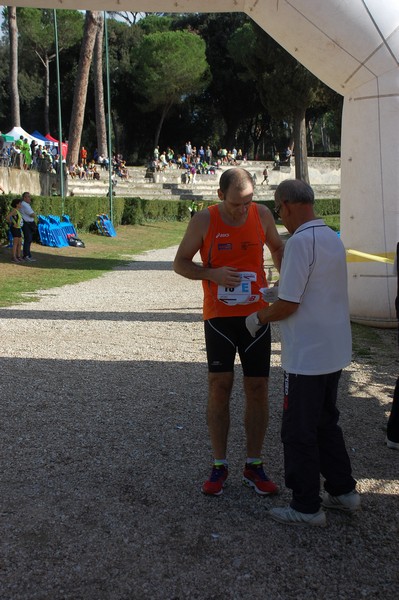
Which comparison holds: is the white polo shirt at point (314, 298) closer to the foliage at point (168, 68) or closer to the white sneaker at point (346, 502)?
the white sneaker at point (346, 502)

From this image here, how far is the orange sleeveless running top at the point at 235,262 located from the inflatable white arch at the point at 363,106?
562 cm

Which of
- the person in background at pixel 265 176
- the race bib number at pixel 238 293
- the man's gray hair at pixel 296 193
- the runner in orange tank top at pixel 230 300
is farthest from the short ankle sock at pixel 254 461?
the person in background at pixel 265 176

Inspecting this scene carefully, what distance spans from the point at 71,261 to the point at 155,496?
1647 cm

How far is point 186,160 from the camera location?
56625 millimetres

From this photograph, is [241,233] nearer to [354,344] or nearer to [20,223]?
[354,344]

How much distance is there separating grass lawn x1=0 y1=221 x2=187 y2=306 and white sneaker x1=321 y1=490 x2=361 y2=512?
8.83 m

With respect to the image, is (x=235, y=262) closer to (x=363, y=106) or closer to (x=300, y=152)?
(x=363, y=106)

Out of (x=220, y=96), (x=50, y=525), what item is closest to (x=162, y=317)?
(x=50, y=525)

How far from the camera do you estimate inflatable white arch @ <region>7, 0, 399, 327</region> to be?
8.70 meters

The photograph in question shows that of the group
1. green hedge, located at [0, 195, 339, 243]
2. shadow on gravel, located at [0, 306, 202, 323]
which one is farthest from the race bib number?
green hedge, located at [0, 195, 339, 243]

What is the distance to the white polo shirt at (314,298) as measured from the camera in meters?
3.34

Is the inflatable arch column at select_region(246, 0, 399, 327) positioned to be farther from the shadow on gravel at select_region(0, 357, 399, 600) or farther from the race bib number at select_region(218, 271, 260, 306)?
the race bib number at select_region(218, 271, 260, 306)

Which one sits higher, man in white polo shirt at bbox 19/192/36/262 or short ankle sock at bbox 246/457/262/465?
man in white polo shirt at bbox 19/192/36/262

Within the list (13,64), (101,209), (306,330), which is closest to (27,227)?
(101,209)
